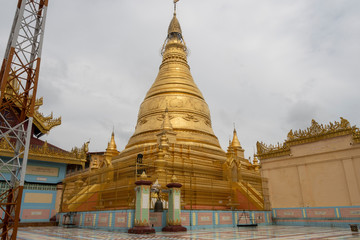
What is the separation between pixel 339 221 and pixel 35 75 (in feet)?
49.0

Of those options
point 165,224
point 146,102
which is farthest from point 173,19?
point 165,224

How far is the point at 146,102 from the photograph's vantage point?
89.5 feet

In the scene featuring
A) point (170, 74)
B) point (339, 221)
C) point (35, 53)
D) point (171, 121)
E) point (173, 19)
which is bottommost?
point (339, 221)

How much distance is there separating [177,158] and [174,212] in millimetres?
7327

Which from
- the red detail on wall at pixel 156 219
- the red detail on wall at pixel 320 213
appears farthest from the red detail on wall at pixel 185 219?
the red detail on wall at pixel 320 213

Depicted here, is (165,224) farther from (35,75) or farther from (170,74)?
(170,74)

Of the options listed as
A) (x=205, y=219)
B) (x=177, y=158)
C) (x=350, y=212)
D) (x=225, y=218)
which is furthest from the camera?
(x=177, y=158)

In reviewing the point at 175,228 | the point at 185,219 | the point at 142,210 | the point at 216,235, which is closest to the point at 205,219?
the point at 185,219

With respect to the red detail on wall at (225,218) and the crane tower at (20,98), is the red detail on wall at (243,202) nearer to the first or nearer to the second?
the red detail on wall at (225,218)

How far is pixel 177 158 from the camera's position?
19.6m

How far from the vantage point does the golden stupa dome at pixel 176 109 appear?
23989mm

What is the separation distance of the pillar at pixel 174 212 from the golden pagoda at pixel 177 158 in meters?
1.68

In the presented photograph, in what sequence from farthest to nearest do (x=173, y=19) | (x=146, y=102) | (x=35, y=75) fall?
(x=173, y=19), (x=146, y=102), (x=35, y=75)

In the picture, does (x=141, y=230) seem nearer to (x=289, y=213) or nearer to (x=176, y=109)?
(x=289, y=213)
